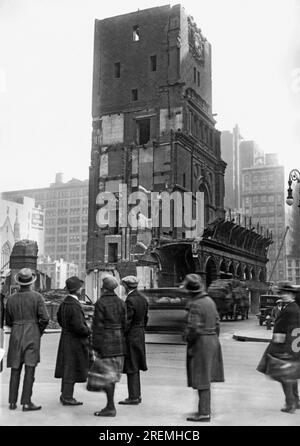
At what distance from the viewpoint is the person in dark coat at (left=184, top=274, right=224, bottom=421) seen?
6.61m

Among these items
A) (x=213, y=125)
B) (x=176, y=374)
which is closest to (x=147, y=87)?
(x=213, y=125)

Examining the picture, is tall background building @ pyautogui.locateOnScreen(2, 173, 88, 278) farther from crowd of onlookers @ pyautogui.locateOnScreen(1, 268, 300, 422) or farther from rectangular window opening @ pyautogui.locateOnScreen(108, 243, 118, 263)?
crowd of onlookers @ pyautogui.locateOnScreen(1, 268, 300, 422)

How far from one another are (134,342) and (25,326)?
157 cm

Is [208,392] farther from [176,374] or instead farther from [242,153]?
[242,153]

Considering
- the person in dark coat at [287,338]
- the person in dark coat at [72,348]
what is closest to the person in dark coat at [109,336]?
the person in dark coat at [72,348]

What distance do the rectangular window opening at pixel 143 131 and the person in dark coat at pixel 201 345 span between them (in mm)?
35205

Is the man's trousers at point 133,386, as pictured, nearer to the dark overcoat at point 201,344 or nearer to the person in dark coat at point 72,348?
the person in dark coat at point 72,348

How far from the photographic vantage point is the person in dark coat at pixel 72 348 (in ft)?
24.1

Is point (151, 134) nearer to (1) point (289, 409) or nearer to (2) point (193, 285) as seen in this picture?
(2) point (193, 285)

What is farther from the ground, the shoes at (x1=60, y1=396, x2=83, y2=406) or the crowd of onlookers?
the crowd of onlookers

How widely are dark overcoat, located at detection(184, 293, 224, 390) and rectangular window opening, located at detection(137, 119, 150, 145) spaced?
116 ft

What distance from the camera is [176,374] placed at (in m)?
10.5

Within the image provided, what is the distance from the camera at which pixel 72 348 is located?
7395mm

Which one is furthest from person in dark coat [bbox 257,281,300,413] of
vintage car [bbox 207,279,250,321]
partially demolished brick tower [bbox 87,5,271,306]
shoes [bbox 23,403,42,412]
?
partially demolished brick tower [bbox 87,5,271,306]
